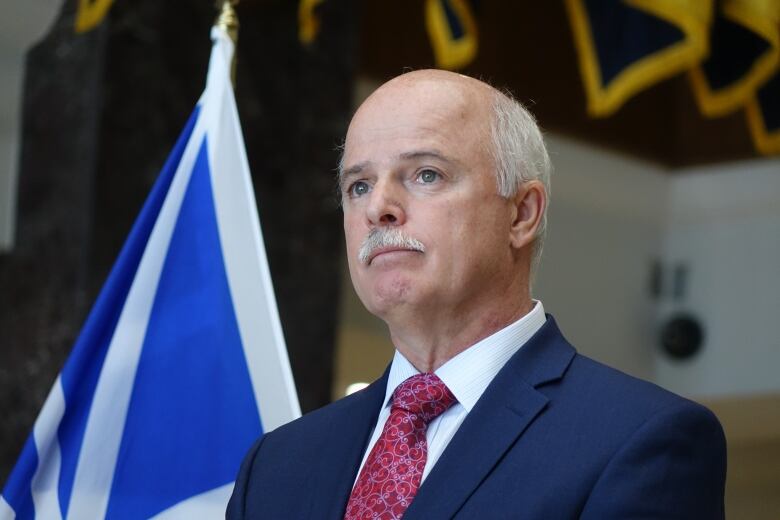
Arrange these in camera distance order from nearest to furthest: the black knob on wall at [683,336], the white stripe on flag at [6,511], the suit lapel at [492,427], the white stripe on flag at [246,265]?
the suit lapel at [492,427], the white stripe on flag at [6,511], the white stripe on flag at [246,265], the black knob on wall at [683,336]

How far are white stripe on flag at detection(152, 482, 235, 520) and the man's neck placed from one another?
867mm

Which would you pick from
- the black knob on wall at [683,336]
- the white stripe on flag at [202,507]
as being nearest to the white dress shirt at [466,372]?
the white stripe on flag at [202,507]

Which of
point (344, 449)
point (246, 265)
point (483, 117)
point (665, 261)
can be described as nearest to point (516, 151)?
point (483, 117)

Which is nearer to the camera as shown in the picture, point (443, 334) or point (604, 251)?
point (443, 334)

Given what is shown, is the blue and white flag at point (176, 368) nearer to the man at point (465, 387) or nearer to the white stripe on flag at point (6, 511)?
the white stripe on flag at point (6, 511)

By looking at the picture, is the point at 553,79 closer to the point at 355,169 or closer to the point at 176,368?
the point at 176,368

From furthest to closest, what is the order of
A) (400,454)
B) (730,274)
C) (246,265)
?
1. (730,274)
2. (246,265)
3. (400,454)

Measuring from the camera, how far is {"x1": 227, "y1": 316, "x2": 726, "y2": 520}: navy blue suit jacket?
1961 millimetres

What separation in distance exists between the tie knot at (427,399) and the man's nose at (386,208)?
0.83ft

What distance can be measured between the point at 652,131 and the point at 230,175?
4.50m

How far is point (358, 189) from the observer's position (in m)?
2.39

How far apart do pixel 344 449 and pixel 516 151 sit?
56cm

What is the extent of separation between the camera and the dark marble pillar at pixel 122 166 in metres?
4.63

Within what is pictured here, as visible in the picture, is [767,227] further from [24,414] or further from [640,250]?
[24,414]
